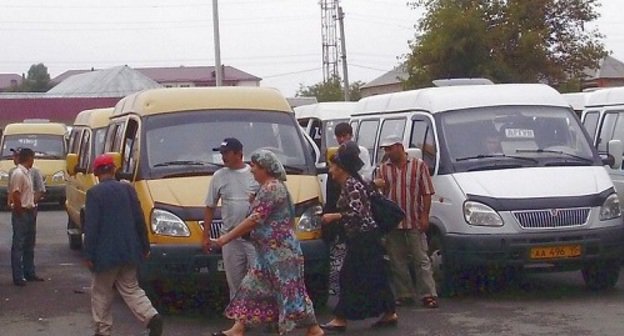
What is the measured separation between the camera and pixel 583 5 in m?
39.1

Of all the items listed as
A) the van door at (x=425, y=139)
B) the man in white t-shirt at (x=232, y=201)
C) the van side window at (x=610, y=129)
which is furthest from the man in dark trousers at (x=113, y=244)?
the van side window at (x=610, y=129)

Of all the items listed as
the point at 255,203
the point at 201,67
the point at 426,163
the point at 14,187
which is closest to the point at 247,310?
the point at 255,203

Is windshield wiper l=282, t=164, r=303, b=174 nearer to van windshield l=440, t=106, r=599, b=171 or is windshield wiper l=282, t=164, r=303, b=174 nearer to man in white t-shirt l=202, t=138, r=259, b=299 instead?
man in white t-shirt l=202, t=138, r=259, b=299

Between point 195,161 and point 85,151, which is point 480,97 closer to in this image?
point 195,161

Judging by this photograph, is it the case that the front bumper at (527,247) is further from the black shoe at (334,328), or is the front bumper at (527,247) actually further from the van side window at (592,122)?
the van side window at (592,122)

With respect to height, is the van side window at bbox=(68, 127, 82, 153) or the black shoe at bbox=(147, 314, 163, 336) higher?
the van side window at bbox=(68, 127, 82, 153)

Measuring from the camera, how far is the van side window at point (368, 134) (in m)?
15.3

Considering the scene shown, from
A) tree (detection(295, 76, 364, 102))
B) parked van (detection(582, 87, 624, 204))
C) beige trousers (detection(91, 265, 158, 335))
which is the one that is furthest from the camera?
tree (detection(295, 76, 364, 102))

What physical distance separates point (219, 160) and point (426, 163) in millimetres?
2362

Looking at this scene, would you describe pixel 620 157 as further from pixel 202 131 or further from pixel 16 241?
pixel 16 241

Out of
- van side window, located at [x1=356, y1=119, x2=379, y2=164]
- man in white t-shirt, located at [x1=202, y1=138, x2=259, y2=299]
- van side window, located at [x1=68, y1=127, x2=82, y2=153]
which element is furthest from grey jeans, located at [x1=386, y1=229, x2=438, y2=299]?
van side window, located at [x1=68, y1=127, x2=82, y2=153]

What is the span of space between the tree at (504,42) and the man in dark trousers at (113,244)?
2624cm

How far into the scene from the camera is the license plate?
Answer: 12133 mm

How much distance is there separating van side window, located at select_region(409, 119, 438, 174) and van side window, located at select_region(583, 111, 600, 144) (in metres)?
2.75
